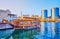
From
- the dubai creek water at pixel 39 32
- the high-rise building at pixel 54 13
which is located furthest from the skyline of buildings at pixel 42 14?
the dubai creek water at pixel 39 32

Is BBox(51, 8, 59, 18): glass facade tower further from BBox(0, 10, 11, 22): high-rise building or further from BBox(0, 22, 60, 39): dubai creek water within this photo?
BBox(0, 10, 11, 22): high-rise building

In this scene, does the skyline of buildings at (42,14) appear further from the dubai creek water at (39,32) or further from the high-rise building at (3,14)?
the dubai creek water at (39,32)

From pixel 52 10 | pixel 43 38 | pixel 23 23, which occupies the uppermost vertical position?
pixel 52 10

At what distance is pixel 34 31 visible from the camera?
166 centimetres

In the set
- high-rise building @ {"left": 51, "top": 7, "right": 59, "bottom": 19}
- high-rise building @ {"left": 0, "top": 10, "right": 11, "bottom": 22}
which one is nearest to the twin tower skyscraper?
high-rise building @ {"left": 51, "top": 7, "right": 59, "bottom": 19}

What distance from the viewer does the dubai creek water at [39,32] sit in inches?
63.9

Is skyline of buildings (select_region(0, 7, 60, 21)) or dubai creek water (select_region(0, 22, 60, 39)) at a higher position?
skyline of buildings (select_region(0, 7, 60, 21))

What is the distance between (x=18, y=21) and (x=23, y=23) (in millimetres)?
78

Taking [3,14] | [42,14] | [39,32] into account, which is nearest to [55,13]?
[42,14]

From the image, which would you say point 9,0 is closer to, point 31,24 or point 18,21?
point 18,21

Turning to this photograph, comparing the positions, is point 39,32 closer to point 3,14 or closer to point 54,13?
point 54,13

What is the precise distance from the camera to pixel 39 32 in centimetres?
166

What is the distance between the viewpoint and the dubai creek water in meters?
1.62

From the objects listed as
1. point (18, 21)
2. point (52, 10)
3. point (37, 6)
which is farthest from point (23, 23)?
point (52, 10)
